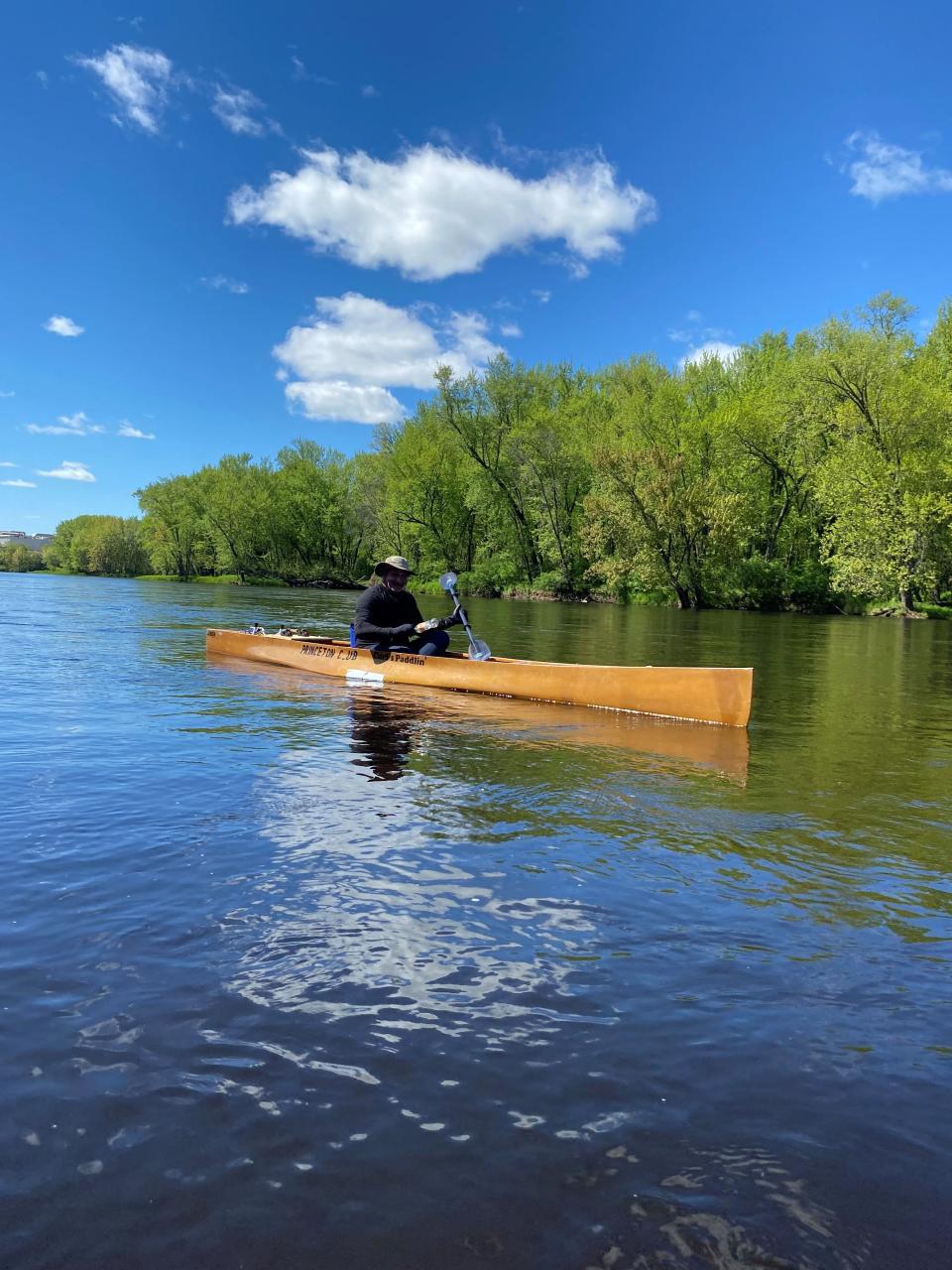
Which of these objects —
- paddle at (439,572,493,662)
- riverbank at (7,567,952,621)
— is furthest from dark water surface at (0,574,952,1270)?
riverbank at (7,567,952,621)

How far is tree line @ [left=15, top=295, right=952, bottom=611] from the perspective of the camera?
3953cm

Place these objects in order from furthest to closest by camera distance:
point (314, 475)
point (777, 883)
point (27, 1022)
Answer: point (314, 475) < point (777, 883) < point (27, 1022)

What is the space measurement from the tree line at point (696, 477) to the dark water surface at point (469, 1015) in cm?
3548

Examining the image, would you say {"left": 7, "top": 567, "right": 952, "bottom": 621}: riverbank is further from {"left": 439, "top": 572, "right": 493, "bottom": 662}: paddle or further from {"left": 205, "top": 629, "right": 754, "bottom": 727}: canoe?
{"left": 205, "top": 629, "right": 754, "bottom": 727}: canoe

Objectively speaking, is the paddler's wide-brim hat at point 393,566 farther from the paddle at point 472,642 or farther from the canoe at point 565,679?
the canoe at point 565,679

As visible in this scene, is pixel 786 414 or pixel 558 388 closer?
pixel 786 414

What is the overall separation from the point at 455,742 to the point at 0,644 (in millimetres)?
13382

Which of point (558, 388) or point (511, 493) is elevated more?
point (558, 388)

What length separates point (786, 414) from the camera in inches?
1843

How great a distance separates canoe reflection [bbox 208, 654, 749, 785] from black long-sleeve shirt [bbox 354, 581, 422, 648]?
0.85 metres

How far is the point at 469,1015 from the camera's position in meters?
3.49

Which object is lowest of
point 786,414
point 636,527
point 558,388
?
point 636,527

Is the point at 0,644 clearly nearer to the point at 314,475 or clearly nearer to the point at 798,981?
the point at 798,981

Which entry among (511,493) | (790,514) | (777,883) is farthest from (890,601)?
(777,883)
